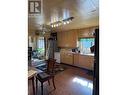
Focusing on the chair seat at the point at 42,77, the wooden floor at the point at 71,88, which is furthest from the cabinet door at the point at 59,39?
the chair seat at the point at 42,77

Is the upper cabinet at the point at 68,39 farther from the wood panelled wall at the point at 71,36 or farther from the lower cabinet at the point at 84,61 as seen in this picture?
the lower cabinet at the point at 84,61

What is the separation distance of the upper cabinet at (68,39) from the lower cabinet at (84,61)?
921mm

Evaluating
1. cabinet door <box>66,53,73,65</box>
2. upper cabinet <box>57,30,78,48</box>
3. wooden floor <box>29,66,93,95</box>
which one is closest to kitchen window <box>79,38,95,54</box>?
upper cabinet <box>57,30,78,48</box>

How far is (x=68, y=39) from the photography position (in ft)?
25.5

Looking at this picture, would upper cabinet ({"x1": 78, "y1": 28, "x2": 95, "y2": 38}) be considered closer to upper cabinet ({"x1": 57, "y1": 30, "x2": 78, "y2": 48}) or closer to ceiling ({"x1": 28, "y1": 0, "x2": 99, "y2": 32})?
upper cabinet ({"x1": 57, "y1": 30, "x2": 78, "y2": 48})

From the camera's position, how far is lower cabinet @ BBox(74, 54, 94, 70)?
19.1 feet

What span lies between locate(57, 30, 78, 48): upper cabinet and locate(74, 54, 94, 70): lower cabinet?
92cm

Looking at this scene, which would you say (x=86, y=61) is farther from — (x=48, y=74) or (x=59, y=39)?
(x=59, y=39)

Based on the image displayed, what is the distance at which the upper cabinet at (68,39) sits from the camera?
7300 millimetres
